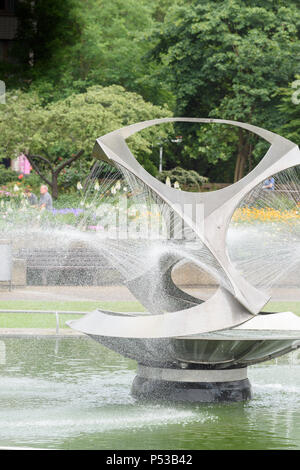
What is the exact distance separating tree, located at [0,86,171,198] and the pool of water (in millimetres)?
25003

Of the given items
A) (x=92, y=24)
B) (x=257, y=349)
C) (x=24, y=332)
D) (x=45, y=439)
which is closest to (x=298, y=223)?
(x=24, y=332)

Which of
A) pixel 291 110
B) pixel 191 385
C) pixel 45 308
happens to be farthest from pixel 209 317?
pixel 291 110

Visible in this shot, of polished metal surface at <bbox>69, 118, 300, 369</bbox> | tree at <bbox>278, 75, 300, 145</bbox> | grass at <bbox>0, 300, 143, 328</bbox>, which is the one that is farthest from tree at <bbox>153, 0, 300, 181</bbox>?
polished metal surface at <bbox>69, 118, 300, 369</bbox>

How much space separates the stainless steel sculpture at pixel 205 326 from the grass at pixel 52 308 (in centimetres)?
516

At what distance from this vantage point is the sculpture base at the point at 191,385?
10531 mm

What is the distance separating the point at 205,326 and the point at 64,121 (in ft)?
95.7

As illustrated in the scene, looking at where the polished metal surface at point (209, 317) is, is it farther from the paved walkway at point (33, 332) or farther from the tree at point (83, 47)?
the tree at point (83, 47)

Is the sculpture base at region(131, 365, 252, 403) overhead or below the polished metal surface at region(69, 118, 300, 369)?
below

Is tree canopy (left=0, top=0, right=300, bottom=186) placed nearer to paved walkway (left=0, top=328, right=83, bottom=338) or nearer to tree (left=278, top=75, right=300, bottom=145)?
tree (left=278, top=75, right=300, bottom=145)

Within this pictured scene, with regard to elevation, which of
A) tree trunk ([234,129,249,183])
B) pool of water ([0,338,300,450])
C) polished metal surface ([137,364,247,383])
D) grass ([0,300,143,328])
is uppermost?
tree trunk ([234,129,249,183])

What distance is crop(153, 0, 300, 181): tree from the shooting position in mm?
41000

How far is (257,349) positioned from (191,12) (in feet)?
110

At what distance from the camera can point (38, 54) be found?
47188 mm
